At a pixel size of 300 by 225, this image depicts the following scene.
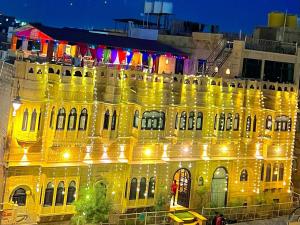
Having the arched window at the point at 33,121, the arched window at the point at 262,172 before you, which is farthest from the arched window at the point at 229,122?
the arched window at the point at 33,121

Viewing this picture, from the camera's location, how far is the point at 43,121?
24.9 meters

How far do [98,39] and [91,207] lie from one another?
11658 millimetres

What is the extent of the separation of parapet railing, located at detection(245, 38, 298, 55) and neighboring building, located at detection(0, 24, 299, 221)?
0.78 meters

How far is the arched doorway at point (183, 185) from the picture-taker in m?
31.2

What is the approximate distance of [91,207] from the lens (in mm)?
25312

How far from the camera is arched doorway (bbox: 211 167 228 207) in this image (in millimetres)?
32013

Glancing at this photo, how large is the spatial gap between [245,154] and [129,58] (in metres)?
9.90

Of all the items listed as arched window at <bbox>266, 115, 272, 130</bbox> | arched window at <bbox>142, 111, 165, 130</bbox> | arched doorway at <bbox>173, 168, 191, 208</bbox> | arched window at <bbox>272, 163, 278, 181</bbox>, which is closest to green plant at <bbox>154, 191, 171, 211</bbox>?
arched doorway at <bbox>173, 168, 191, 208</bbox>

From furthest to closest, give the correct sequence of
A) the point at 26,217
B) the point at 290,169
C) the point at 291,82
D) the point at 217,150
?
1. the point at 291,82
2. the point at 290,169
3. the point at 217,150
4. the point at 26,217

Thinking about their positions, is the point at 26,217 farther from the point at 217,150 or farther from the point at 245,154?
the point at 245,154

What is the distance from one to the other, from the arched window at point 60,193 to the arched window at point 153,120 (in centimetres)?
561

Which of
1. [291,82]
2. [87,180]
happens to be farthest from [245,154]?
[87,180]

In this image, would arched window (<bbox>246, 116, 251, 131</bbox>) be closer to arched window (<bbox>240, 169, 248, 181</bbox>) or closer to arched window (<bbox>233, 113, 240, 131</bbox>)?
arched window (<bbox>233, 113, 240, 131</bbox>)

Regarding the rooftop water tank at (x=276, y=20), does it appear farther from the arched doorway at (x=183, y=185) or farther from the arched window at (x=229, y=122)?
the arched doorway at (x=183, y=185)
